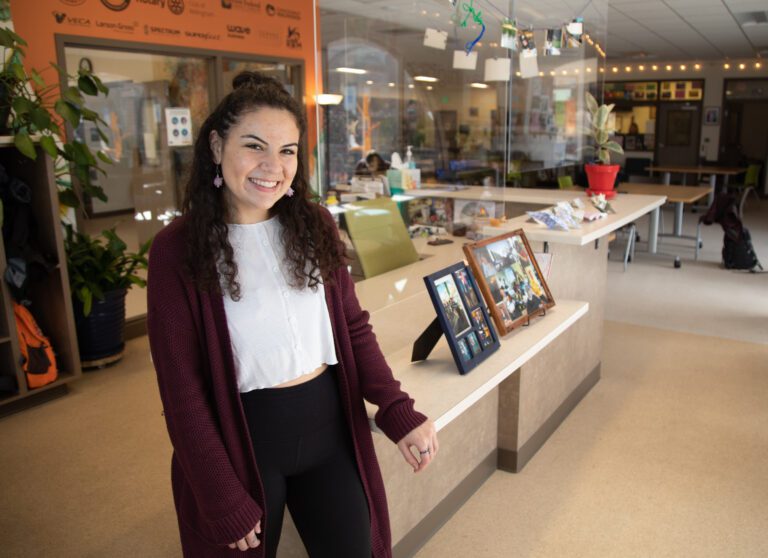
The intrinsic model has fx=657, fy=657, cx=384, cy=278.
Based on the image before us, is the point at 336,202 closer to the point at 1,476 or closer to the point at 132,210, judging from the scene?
the point at 132,210

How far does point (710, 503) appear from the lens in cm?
278

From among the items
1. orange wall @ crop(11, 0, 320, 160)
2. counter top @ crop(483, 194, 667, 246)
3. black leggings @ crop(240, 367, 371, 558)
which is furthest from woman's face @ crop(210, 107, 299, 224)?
orange wall @ crop(11, 0, 320, 160)

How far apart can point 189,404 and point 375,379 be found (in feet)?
1.44

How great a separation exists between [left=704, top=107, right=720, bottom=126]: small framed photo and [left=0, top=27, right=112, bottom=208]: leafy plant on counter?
48.1ft

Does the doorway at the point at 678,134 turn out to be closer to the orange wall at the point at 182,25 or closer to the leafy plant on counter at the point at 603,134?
the orange wall at the point at 182,25

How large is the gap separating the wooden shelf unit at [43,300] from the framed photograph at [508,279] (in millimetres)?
2612

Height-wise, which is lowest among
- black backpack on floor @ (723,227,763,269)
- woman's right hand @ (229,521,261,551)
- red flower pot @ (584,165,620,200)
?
black backpack on floor @ (723,227,763,269)

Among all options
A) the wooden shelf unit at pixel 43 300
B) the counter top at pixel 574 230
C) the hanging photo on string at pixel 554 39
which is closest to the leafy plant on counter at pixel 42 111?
the wooden shelf unit at pixel 43 300

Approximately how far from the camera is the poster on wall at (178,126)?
5.18 metres

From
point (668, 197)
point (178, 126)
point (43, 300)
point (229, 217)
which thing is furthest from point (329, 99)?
point (229, 217)

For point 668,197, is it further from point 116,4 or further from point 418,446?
point 418,446

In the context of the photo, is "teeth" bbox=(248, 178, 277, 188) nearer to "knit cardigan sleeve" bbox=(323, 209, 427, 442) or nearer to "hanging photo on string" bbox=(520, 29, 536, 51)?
"knit cardigan sleeve" bbox=(323, 209, 427, 442)

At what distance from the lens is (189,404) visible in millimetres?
1328

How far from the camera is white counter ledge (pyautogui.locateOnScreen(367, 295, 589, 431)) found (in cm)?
178
